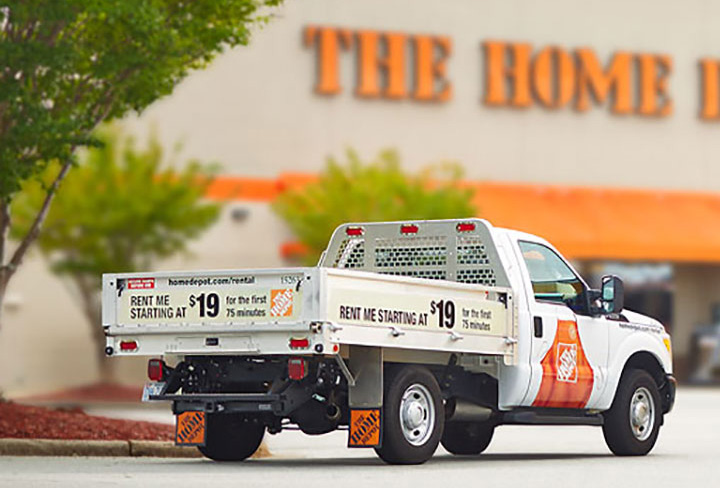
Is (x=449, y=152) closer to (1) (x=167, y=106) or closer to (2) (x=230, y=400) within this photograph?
(1) (x=167, y=106)

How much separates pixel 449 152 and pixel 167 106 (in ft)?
25.3

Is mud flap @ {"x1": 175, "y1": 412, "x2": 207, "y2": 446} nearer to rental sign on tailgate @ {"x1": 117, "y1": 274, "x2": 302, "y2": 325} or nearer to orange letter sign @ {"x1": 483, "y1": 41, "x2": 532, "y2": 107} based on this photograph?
rental sign on tailgate @ {"x1": 117, "y1": 274, "x2": 302, "y2": 325}

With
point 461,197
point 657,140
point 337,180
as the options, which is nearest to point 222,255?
point 337,180

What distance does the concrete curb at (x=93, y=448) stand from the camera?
51.5 ft

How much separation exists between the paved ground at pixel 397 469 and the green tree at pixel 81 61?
377 centimetres

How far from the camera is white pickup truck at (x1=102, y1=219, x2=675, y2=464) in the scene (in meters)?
13.4

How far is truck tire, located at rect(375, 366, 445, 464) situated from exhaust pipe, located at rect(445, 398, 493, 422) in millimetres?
629

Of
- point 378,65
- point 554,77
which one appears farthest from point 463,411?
point 554,77

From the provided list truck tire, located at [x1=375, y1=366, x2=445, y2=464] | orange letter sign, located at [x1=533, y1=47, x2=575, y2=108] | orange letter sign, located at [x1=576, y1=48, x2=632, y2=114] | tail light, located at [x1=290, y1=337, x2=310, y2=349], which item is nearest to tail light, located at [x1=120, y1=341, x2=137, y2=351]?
tail light, located at [x1=290, y1=337, x2=310, y2=349]

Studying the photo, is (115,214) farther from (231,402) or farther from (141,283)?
(231,402)

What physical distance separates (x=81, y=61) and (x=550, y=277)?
240 inches

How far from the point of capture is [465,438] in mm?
16641

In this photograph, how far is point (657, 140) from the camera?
46375 millimetres

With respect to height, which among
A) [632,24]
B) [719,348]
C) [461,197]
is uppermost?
[632,24]
